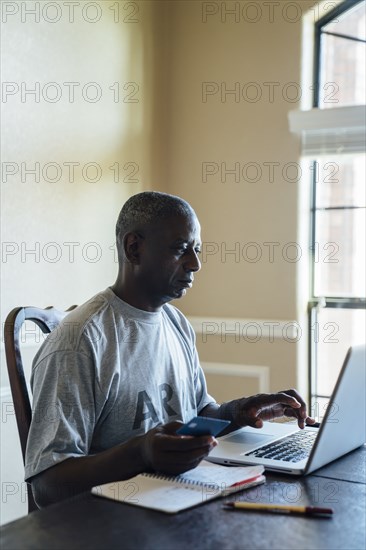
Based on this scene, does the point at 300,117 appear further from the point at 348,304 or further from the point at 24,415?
the point at 24,415

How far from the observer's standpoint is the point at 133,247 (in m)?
1.64

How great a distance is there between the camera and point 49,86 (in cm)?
271

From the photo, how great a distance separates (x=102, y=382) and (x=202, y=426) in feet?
1.25

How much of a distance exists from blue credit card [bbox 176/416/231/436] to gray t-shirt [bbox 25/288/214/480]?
0.94ft

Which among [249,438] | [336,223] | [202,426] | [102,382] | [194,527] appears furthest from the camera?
[336,223]

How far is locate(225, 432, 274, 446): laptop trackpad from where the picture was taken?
1544 mm

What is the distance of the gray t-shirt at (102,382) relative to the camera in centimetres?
137

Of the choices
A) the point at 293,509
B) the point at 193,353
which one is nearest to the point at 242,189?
the point at 193,353

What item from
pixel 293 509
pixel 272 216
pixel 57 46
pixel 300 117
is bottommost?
pixel 293 509

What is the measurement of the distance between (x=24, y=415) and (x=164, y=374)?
33 cm

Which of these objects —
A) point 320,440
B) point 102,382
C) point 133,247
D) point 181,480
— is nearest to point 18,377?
point 102,382

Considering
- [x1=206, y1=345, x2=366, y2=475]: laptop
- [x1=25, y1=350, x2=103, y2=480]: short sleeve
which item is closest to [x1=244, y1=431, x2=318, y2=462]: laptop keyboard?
[x1=206, y1=345, x2=366, y2=475]: laptop

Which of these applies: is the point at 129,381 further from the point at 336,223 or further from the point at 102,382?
the point at 336,223

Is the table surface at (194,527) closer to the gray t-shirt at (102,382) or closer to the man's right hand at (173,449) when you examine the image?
the man's right hand at (173,449)
